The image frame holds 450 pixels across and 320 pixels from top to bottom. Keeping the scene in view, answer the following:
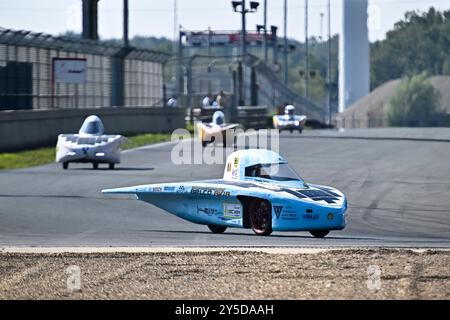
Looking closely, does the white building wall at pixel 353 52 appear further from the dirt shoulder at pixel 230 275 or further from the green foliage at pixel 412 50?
the dirt shoulder at pixel 230 275

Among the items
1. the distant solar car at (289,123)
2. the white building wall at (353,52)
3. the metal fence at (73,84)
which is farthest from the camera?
the white building wall at (353,52)

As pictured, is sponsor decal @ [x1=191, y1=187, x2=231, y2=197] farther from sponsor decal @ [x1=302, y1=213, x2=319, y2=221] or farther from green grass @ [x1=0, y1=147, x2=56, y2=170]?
green grass @ [x1=0, y1=147, x2=56, y2=170]

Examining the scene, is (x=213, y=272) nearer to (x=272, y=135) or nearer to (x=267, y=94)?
(x=272, y=135)

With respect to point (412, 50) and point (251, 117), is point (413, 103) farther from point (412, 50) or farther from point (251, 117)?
point (251, 117)

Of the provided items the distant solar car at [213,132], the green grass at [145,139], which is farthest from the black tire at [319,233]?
the green grass at [145,139]

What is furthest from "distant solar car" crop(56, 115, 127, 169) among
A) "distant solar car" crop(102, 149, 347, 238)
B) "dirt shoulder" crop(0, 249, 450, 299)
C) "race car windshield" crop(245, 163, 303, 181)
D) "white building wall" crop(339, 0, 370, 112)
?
"white building wall" crop(339, 0, 370, 112)

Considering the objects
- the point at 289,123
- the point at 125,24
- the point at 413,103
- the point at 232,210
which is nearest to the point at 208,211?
the point at 232,210

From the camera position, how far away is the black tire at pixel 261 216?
19281mm

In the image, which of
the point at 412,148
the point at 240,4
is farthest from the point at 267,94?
the point at 412,148

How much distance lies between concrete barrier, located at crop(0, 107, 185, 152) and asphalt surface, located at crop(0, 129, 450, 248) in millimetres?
3133

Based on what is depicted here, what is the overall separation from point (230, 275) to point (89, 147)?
18.9 m
